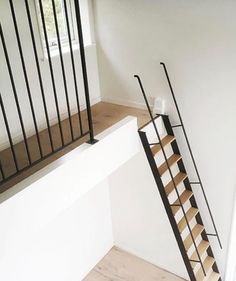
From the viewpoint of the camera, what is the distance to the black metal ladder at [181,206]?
2.61 metres

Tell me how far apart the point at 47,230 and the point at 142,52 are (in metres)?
1.91

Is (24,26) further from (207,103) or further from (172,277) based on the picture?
(172,277)

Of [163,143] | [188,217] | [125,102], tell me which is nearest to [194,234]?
[188,217]

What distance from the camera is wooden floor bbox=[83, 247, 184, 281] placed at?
3.41 meters

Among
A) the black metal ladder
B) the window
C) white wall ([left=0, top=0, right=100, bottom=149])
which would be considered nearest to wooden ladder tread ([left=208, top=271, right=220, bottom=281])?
the black metal ladder

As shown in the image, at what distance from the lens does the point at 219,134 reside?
2.60 meters

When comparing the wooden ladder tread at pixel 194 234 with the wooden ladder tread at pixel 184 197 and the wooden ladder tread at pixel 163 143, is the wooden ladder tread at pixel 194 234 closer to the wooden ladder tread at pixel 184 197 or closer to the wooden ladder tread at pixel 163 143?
the wooden ladder tread at pixel 184 197

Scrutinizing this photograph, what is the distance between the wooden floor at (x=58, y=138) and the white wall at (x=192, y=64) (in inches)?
7.2

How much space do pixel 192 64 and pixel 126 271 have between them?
8.05 feet

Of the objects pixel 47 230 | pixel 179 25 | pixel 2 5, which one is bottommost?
pixel 47 230

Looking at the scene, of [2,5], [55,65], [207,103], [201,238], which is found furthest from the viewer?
[201,238]

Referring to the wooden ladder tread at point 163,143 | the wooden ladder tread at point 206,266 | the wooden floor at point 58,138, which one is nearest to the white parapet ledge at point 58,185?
the wooden floor at point 58,138

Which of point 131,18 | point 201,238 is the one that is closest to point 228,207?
point 201,238

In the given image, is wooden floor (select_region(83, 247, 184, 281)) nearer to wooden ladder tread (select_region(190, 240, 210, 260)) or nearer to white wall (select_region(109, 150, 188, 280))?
white wall (select_region(109, 150, 188, 280))
